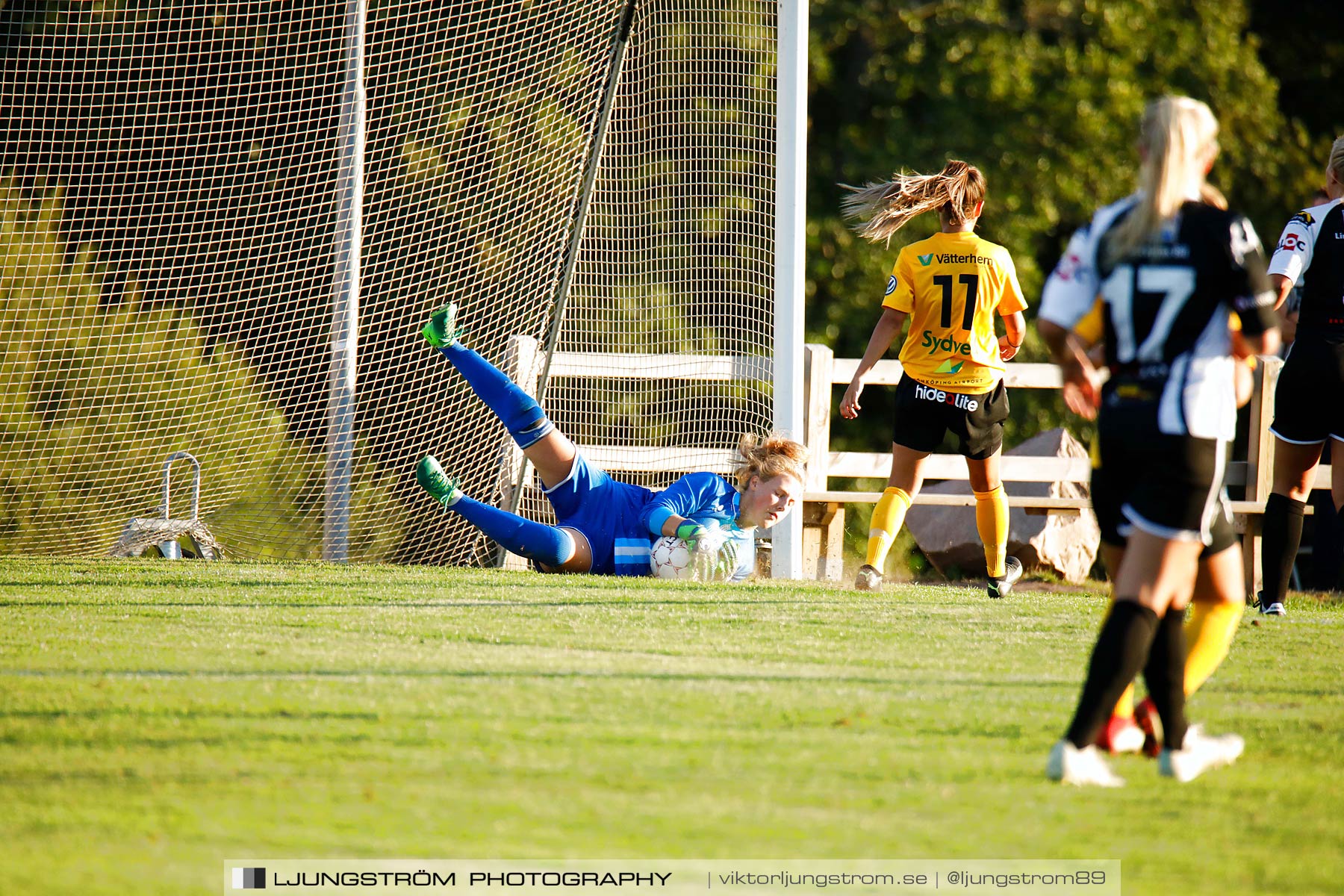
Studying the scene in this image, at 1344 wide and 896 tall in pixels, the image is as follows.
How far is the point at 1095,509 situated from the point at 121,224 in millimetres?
10109

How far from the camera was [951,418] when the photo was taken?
5816mm

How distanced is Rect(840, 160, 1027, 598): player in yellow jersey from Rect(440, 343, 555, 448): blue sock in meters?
1.52

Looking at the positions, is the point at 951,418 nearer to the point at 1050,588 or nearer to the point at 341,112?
the point at 1050,588

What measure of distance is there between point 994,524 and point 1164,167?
3466mm

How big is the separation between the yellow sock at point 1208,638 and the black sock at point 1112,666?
513 millimetres

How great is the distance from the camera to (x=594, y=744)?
2977mm

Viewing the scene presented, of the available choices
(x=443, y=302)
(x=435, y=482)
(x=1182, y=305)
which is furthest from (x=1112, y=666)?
(x=443, y=302)

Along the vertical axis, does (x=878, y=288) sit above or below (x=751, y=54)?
below

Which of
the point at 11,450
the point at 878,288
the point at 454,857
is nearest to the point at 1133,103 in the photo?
the point at 878,288

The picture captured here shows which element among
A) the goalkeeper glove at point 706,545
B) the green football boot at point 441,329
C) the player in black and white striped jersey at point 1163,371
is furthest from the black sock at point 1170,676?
the green football boot at point 441,329

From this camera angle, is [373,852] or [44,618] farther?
[44,618]

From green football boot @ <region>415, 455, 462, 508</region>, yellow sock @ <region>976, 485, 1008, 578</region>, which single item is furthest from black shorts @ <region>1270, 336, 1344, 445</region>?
green football boot @ <region>415, 455, 462, 508</region>

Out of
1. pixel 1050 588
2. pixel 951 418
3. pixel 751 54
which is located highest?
pixel 751 54

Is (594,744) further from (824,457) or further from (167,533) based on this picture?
(824,457)
